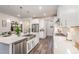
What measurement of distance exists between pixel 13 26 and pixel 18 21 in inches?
8.5

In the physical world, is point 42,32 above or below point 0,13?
below

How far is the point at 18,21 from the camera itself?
2109mm

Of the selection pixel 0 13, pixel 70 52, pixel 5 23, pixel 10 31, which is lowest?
pixel 70 52

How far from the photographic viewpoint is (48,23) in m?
10.1

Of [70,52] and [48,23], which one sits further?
[48,23]
